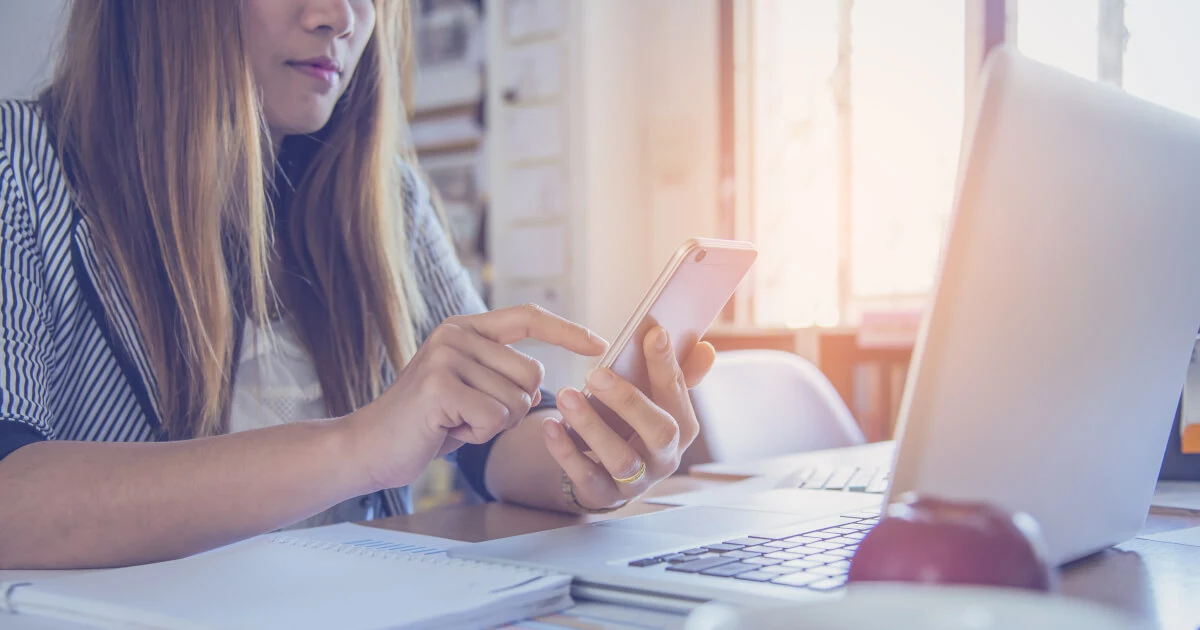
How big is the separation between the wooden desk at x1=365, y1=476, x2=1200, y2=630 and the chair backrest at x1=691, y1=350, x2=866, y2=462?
1.97ft

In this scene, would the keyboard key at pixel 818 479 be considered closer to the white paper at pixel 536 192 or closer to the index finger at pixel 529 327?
the index finger at pixel 529 327

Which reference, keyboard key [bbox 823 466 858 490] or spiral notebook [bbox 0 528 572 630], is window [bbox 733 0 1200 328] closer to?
keyboard key [bbox 823 466 858 490]

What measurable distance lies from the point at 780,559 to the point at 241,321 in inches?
25.8

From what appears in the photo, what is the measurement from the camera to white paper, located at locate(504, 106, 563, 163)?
3.46 meters

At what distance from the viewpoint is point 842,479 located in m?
0.99

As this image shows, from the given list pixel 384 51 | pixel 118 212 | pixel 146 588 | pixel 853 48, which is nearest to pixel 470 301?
pixel 384 51

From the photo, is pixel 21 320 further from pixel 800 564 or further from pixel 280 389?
pixel 800 564

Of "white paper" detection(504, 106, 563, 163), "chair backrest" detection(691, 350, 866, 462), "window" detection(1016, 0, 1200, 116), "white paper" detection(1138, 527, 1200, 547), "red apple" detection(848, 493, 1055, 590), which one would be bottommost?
"chair backrest" detection(691, 350, 866, 462)

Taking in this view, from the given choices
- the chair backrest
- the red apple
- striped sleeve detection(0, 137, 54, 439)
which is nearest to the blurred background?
the chair backrest

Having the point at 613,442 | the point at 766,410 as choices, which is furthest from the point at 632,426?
the point at 766,410

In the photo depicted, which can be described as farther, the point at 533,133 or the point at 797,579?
the point at 533,133

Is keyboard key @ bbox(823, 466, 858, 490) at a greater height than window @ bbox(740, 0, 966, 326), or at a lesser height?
lesser

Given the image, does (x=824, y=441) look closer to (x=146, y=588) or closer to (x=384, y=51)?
(x=384, y=51)

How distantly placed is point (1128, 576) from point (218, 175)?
0.83 m
